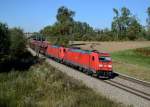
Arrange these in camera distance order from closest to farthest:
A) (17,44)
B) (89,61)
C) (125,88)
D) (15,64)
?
(125,88), (89,61), (15,64), (17,44)

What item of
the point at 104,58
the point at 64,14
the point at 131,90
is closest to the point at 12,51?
the point at 104,58

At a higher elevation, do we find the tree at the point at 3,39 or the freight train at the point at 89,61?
the tree at the point at 3,39

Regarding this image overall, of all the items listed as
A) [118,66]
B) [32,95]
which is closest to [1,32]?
[118,66]

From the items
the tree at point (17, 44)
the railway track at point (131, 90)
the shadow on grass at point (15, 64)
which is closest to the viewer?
the railway track at point (131, 90)

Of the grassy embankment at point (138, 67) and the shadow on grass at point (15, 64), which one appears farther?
the shadow on grass at point (15, 64)

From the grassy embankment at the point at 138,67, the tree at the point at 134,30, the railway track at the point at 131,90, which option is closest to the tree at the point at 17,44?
the grassy embankment at the point at 138,67

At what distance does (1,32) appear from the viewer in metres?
48.2

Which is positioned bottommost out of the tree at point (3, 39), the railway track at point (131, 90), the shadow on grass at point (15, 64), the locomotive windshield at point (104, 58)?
the railway track at point (131, 90)

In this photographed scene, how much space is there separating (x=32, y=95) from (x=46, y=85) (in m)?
3.88

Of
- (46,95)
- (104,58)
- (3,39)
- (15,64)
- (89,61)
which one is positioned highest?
(3,39)

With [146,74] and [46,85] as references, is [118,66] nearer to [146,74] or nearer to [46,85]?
[146,74]

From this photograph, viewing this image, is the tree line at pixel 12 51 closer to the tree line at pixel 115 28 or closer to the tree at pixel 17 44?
the tree at pixel 17 44

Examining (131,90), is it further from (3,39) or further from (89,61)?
(3,39)

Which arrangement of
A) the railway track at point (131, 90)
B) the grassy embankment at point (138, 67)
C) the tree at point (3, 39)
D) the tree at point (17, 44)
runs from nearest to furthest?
the railway track at point (131, 90)
the grassy embankment at point (138, 67)
the tree at point (3, 39)
the tree at point (17, 44)
